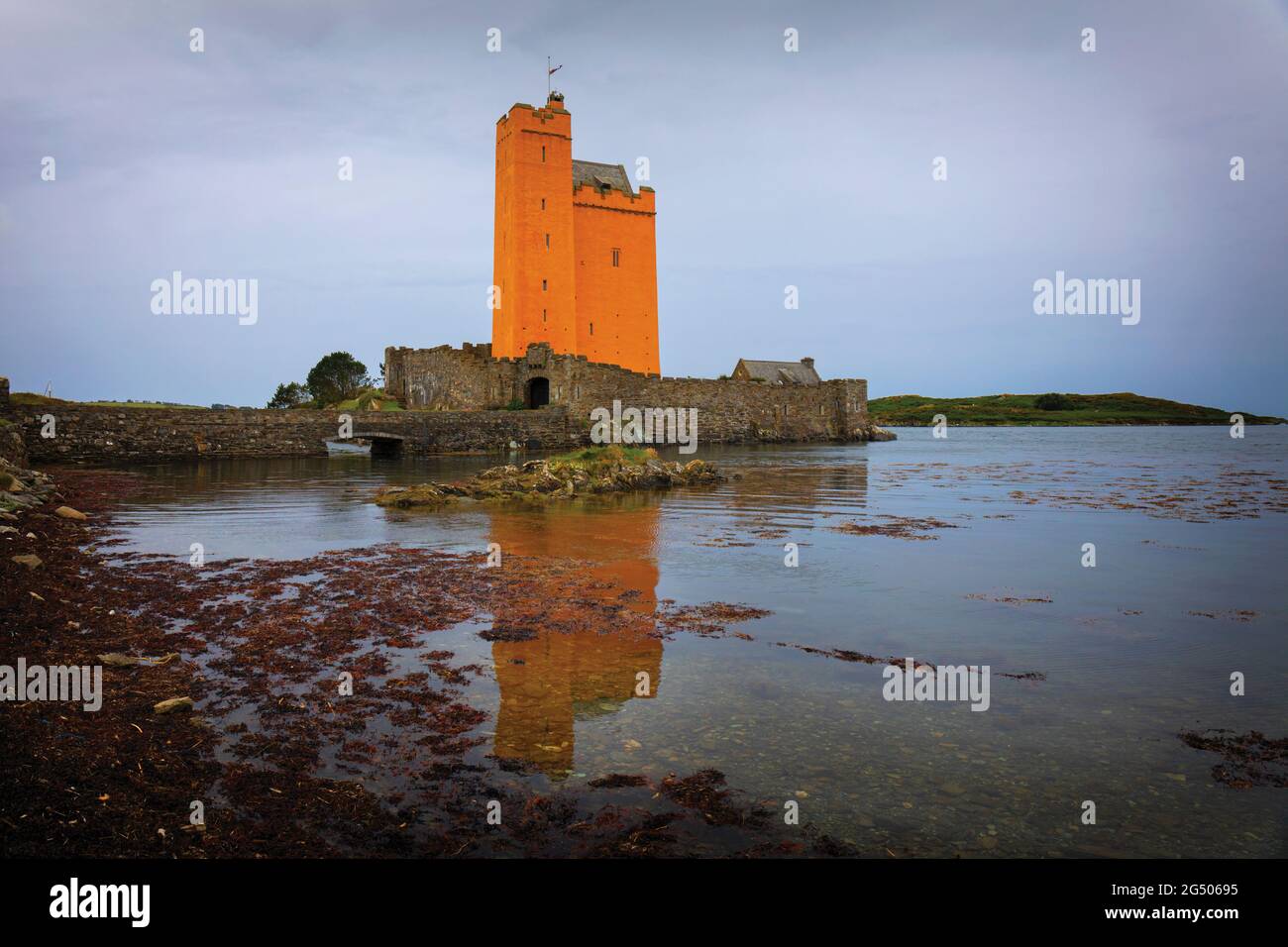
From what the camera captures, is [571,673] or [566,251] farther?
[566,251]

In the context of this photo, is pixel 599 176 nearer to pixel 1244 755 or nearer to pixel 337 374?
pixel 337 374

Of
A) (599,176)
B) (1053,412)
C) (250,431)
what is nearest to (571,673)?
(250,431)

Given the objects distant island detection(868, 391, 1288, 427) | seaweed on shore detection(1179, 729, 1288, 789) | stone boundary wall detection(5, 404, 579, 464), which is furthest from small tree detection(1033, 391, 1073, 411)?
seaweed on shore detection(1179, 729, 1288, 789)

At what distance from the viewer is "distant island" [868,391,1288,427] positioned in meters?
117

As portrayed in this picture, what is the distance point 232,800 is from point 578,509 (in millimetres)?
14169

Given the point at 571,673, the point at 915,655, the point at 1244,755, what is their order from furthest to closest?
the point at 915,655
the point at 571,673
the point at 1244,755

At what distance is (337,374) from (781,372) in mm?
37941

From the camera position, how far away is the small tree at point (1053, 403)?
403 ft

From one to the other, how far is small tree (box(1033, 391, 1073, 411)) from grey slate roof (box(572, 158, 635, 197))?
92.3 meters

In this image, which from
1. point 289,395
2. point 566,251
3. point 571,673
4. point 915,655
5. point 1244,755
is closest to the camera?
point 1244,755

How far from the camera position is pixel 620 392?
1828 inches
